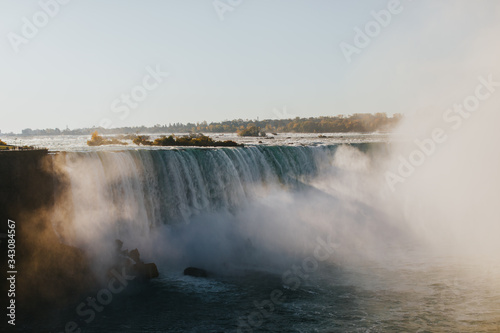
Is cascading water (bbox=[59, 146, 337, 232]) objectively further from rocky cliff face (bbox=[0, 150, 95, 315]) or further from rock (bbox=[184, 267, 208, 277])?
rock (bbox=[184, 267, 208, 277])

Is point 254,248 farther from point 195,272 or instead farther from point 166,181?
point 166,181

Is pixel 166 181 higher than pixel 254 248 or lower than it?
higher

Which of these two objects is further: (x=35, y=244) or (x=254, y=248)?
(x=254, y=248)

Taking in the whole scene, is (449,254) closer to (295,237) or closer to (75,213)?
(295,237)

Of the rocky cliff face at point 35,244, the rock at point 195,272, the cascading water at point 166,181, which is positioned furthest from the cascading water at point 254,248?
the rocky cliff face at point 35,244

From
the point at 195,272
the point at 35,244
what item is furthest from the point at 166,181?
the point at 35,244

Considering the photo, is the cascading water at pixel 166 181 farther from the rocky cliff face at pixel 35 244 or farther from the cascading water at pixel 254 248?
the rocky cliff face at pixel 35 244

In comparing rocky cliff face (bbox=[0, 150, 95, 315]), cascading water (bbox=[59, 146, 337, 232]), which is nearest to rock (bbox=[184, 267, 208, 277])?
cascading water (bbox=[59, 146, 337, 232])

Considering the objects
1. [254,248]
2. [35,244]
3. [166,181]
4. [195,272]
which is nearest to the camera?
[35,244]

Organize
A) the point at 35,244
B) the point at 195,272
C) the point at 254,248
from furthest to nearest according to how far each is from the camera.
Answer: the point at 254,248, the point at 195,272, the point at 35,244

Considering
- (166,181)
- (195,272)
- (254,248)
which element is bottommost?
(195,272)
